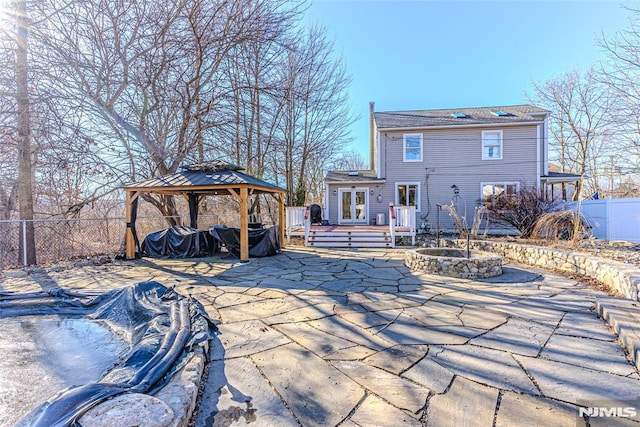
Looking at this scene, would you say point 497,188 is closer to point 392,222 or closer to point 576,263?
point 392,222

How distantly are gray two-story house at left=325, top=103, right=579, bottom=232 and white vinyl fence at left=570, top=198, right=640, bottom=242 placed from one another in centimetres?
321

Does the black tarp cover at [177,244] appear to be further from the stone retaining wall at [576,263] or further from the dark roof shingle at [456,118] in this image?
the dark roof shingle at [456,118]

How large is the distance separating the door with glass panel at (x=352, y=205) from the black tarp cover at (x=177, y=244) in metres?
7.18

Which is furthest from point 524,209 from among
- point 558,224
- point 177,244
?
point 177,244

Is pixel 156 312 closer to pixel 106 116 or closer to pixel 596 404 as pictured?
pixel 596 404

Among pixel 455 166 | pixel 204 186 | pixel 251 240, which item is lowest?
pixel 251 240

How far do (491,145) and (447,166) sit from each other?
2.11 m

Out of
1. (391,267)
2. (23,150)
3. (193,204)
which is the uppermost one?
(23,150)

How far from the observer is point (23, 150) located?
7.69 meters

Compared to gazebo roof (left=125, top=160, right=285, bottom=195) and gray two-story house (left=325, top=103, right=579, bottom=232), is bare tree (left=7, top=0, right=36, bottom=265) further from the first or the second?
gray two-story house (left=325, top=103, right=579, bottom=232)

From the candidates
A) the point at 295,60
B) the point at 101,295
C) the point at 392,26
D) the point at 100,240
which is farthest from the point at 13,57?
the point at 392,26

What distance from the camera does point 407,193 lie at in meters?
14.2

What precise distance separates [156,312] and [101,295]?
5.23 feet

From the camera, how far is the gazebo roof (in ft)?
24.4
